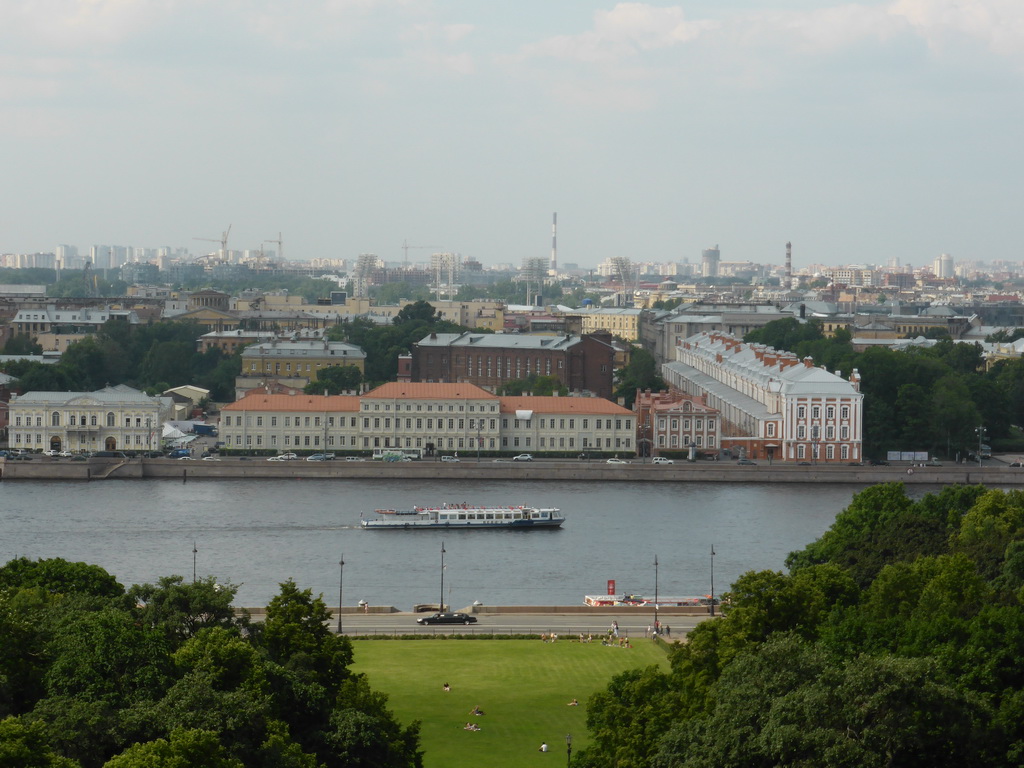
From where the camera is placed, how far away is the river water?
3288 centimetres

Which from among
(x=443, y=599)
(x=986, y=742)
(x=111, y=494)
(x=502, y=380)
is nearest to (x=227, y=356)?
(x=502, y=380)

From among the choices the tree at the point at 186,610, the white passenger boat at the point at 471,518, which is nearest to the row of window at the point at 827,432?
the white passenger boat at the point at 471,518

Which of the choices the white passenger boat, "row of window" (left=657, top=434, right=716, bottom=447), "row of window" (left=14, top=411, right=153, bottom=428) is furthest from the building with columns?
"row of window" (left=14, top=411, right=153, bottom=428)

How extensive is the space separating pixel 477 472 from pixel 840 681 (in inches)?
1312

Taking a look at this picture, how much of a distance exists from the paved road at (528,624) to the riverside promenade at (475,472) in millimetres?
19855

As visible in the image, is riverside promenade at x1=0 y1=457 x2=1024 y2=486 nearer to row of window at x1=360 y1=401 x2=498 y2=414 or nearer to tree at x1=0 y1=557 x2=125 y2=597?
row of window at x1=360 y1=401 x2=498 y2=414

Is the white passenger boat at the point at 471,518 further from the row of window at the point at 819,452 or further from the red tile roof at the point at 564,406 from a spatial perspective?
the row of window at the point at 819,452

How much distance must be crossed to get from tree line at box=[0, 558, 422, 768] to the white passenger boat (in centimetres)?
1906

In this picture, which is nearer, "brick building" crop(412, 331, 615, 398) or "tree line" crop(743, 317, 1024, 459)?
"tree line" crop(743, 317, 1024, 459)

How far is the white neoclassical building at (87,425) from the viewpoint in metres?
51.6

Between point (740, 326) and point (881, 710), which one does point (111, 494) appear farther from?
point (740, 326)

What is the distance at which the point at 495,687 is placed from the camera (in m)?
23.6

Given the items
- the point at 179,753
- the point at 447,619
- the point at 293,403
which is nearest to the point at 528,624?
the point at 447,619

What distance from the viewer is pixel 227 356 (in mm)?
72562
